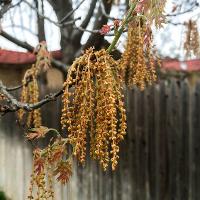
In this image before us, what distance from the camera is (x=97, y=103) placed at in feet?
5.27

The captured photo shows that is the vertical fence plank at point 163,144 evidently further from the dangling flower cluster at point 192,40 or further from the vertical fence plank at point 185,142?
the dangling flower cluster at point 192,40

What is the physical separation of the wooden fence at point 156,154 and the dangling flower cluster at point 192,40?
47.3 inches

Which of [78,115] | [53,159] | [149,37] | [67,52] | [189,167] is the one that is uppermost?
[67,52]

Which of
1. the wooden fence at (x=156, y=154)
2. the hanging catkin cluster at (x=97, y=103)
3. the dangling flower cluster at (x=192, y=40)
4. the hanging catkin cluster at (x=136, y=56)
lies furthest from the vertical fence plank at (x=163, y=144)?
the hanging catkin cluster at (x=97, y=103)

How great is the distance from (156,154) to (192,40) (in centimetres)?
176

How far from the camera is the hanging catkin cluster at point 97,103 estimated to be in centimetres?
155

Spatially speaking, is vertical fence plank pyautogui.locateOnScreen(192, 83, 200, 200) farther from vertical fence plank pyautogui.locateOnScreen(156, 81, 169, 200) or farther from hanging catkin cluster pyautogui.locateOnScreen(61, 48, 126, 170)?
hanging catkin cluster pyautogui.locateOnScreen(61, 48, 126, 170)

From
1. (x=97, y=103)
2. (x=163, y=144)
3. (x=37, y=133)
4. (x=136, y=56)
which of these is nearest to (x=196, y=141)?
(x=163, y=144)

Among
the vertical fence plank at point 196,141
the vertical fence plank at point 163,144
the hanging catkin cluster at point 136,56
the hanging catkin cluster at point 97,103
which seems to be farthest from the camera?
the vertical fence plank at point 163,144

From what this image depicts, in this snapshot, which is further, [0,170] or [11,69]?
[11,69]

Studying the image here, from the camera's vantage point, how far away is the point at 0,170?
22.7 ft

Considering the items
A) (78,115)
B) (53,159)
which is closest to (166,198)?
(53,159)

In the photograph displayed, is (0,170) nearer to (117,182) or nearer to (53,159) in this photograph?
(117,182)

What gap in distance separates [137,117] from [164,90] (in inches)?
16.9
